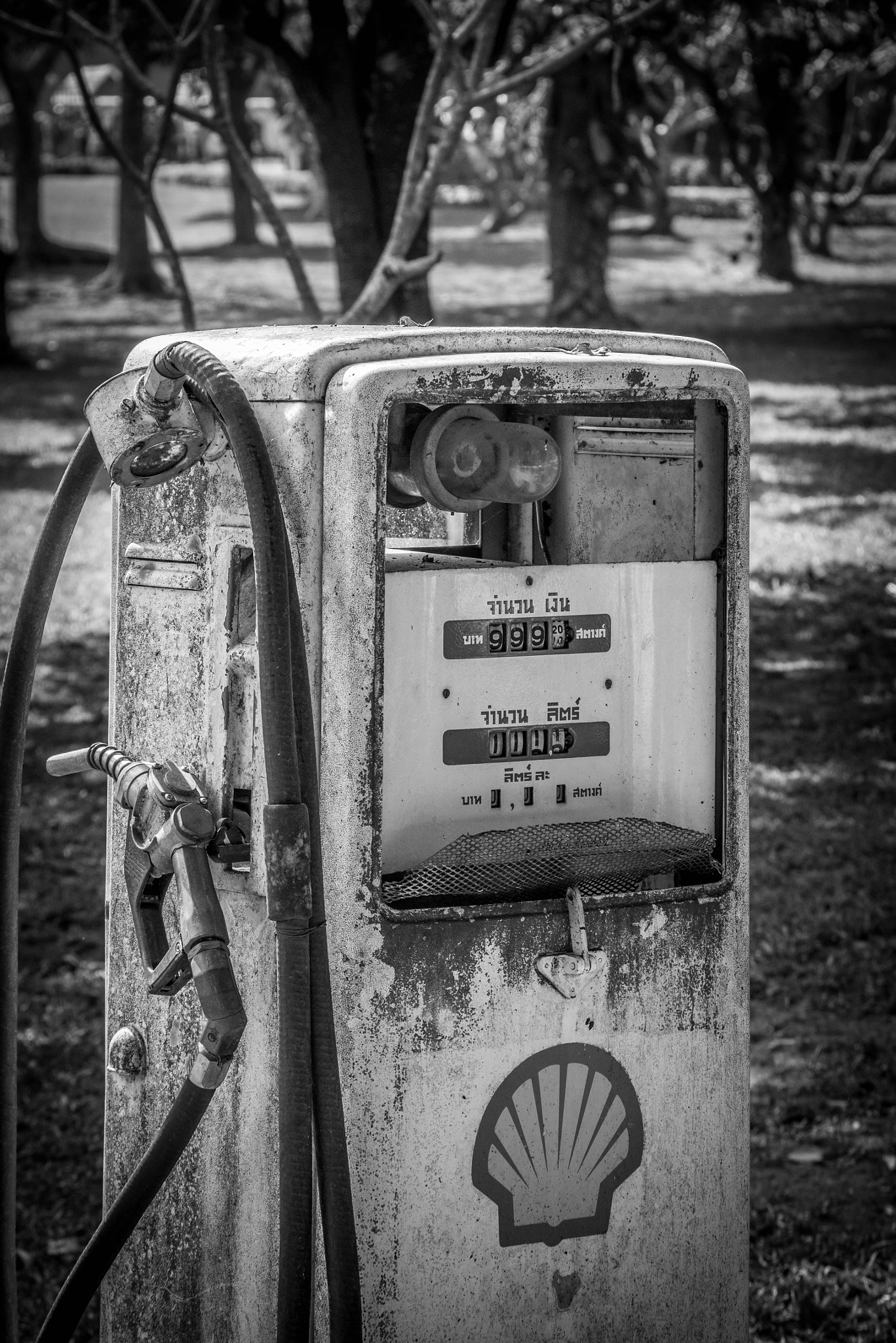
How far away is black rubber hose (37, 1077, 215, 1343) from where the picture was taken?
2.01m

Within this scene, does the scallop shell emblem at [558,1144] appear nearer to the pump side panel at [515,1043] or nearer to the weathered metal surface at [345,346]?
the pump side panel at [515,1043]

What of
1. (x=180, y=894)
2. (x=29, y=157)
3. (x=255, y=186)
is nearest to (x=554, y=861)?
(x=180, y=894)

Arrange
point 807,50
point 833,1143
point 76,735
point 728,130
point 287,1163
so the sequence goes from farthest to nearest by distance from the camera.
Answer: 1. point 807,50
2. point 728,130
3. point 76,735
4. point 833,1143
5. point 287,1163

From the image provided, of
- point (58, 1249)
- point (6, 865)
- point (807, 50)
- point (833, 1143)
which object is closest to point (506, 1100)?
point (6, 865)

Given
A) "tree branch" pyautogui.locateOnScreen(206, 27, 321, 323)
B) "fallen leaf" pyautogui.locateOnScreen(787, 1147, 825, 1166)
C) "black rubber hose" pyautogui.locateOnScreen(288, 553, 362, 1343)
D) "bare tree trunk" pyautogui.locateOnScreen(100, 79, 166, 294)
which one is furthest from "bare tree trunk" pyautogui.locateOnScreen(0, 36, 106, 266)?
"black rubber hose" pyautogui.locateOnScreen(288, 553, 362, 1343)

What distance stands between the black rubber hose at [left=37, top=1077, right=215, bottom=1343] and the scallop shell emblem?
434 millimetres

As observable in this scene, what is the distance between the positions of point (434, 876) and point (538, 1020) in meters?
0.28

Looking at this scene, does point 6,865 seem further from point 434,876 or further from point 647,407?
point 647,407

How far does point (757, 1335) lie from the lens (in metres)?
3.05

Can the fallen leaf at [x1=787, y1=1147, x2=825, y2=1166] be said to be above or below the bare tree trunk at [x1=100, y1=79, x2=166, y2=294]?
below

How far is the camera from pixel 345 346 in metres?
2.08

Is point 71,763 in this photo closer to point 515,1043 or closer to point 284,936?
point 284,936

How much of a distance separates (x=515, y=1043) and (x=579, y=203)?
47.5 ft

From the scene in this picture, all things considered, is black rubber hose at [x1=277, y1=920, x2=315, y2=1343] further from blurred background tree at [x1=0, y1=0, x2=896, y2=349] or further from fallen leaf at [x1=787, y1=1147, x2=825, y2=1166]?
blurred background tree at [x1=0, y1=0, x2=896, y2=349]
